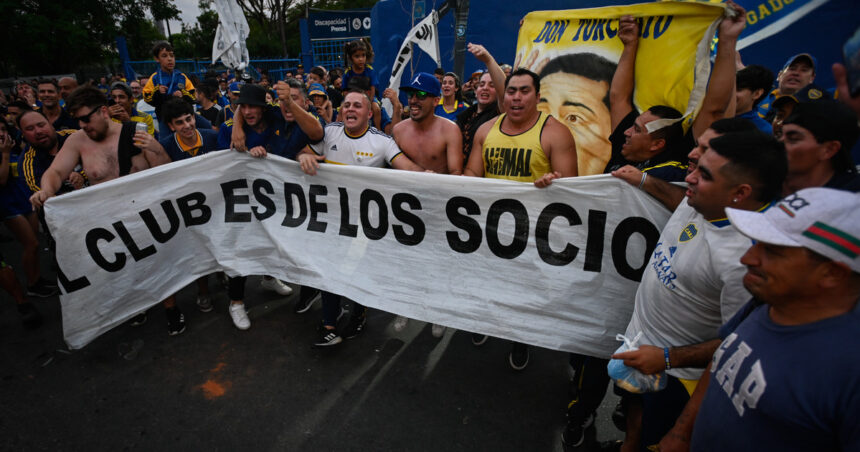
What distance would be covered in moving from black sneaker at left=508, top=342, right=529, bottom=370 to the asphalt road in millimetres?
70

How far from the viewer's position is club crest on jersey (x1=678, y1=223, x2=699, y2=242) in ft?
5.91

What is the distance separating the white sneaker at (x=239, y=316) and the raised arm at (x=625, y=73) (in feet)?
11.7

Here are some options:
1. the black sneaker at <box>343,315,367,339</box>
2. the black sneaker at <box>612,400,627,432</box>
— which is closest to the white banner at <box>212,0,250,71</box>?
the black sneaker at <box>343,315,367,339</box>

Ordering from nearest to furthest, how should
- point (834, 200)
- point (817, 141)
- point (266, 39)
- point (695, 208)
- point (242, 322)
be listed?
point (834, 200) → point (695, 208) → point (817, 141) → point (242, 322) → point (266, 39)

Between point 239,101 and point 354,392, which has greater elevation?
point 239,101

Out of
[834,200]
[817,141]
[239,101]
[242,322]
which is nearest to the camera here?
[834,200]

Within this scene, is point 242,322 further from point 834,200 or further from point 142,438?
point 834,200

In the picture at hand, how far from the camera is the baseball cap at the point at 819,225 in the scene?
3.34 feet

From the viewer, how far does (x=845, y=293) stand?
1093 millimetres

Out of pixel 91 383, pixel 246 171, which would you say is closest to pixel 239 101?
pixel 246 171

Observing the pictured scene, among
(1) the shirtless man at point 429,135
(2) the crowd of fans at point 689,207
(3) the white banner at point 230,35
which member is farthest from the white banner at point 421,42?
(3) the white banner at point 230,35

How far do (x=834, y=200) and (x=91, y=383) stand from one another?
439cm

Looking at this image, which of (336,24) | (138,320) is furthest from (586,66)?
(336,24)

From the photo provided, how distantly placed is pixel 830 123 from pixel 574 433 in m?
2.11
